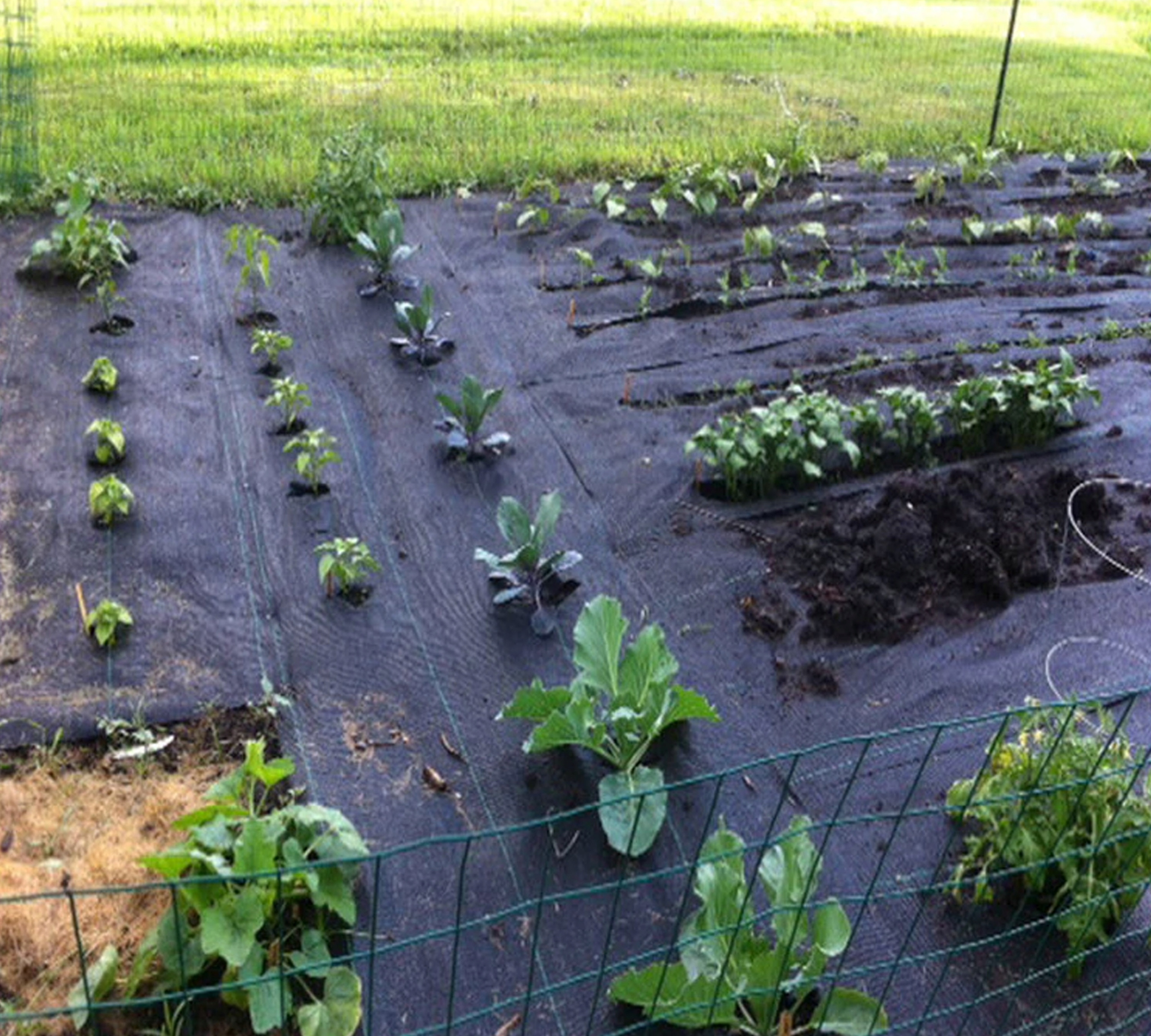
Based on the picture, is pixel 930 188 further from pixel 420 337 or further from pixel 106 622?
pixel 106 622

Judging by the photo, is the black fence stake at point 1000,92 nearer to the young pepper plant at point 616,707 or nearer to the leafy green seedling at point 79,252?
the leafy green seedling at point 79,252

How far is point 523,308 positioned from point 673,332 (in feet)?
2.27

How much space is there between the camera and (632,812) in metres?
3.30

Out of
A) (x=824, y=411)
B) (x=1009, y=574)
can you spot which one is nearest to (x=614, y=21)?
(x=824, y=411)

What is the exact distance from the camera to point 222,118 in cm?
740

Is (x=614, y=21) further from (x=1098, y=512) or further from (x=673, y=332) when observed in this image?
(x=1098, y=512)

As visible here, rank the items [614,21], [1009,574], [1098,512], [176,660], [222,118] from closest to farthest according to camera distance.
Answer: [176,660], [1009,574], [1098,512], [222,118], [614,21]

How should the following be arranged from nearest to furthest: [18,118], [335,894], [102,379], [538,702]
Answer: [335,894]
[538,702]
[102,379]
[18,118]

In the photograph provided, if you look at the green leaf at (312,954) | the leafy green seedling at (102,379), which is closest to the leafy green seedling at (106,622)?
the green leaf at (312,954)

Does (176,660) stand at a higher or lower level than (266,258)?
lower

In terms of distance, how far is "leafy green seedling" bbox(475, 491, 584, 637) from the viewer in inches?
158

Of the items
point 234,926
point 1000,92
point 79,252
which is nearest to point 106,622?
point 234,926

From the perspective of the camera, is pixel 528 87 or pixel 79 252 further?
pixel 528 87

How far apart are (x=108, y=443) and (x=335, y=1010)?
8.29ft
